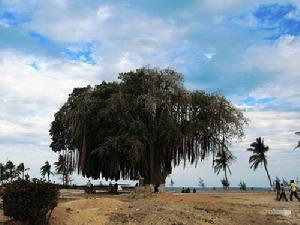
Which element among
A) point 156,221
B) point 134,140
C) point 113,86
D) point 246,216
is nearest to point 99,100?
point 113,86

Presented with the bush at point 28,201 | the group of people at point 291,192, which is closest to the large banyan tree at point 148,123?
the group of people at point 291,192

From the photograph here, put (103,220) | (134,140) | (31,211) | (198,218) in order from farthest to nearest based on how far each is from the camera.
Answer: (134,140) < (198,218) < (103,220) < (31,211)

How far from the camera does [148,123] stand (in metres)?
45.6

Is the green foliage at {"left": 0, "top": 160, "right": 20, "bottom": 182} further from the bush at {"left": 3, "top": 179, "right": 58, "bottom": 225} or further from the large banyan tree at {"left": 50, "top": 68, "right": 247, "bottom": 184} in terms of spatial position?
the bush at {"left": 3, "top": 179, "right": 58, "bottom": 225}

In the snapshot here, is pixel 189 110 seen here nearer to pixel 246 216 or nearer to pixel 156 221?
pixel 246 216

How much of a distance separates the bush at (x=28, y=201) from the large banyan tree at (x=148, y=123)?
987 inches

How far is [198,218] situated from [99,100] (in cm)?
2632

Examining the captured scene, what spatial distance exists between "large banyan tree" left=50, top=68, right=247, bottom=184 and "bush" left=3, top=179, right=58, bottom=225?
2507 centimetres

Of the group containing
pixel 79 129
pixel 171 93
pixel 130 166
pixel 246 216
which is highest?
pixel 171 93

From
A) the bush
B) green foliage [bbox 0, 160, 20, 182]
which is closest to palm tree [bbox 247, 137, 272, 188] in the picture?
green foliage [bbox 0, 160, 20, 182]

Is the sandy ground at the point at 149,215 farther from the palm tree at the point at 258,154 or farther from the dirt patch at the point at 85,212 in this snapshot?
the palm tree at the point at 258,154

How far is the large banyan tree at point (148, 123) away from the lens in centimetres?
4341

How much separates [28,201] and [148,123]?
29.6 meters

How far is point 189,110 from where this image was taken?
1791 inches
